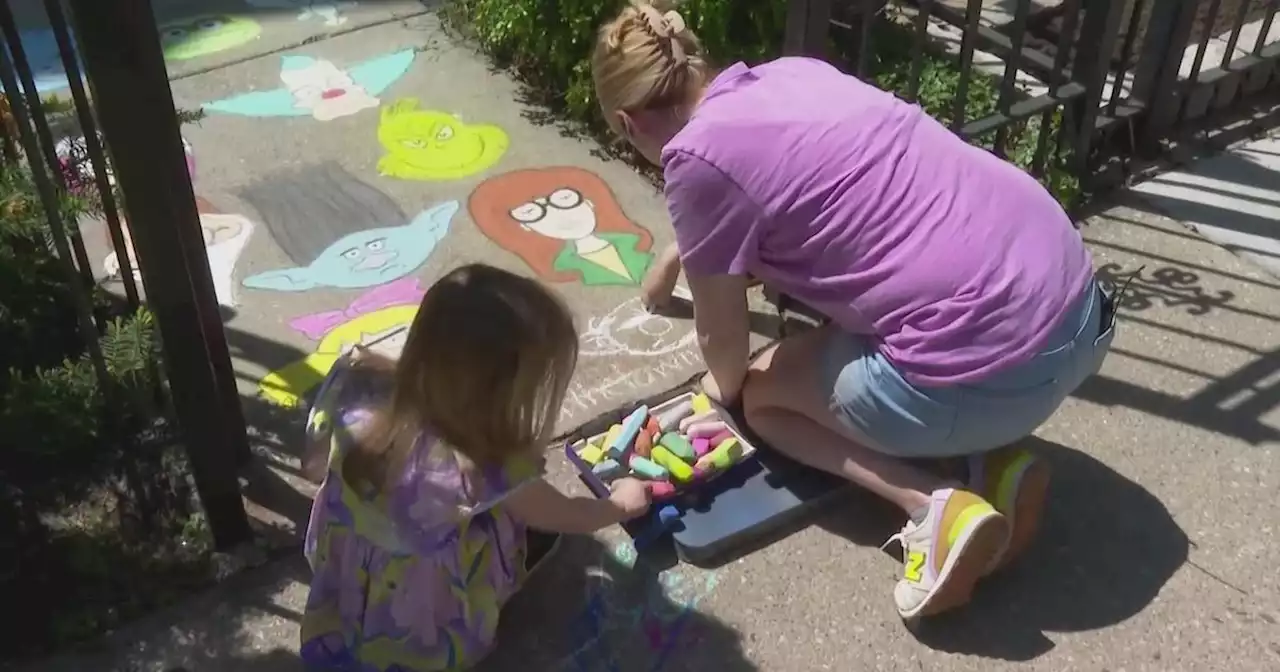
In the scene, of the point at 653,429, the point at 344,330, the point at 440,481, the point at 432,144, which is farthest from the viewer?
the point at 432,144

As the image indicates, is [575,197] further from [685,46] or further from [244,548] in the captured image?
[244,548]

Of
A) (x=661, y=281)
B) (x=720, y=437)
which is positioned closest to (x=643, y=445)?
(x=720, y=437)

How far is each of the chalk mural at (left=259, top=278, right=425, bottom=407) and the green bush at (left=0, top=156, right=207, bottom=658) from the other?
41cm

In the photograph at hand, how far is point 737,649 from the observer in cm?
230

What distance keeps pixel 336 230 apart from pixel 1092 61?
84.7 inches

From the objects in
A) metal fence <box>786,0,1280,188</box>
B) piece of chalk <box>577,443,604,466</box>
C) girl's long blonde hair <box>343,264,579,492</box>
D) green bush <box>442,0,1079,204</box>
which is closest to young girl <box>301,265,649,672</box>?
girl's long blonde hair <box>343,264,579,492</box>

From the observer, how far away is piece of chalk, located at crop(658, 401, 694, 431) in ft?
8.80

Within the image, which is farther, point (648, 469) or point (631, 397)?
point (631, 397)

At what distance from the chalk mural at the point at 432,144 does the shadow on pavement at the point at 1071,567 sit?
1.71 metres

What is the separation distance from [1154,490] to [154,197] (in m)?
2.09

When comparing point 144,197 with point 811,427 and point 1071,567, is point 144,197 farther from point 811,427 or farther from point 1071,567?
point 1071,567

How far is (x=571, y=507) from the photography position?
7.13ft

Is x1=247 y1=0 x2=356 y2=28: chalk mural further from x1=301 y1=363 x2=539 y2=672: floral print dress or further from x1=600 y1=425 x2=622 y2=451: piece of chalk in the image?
x1=301 y1=363 x2=539 y2=672: floral print dress

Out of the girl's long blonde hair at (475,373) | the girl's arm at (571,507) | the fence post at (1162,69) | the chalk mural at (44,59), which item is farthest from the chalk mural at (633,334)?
the chalk mural at (44,59)
